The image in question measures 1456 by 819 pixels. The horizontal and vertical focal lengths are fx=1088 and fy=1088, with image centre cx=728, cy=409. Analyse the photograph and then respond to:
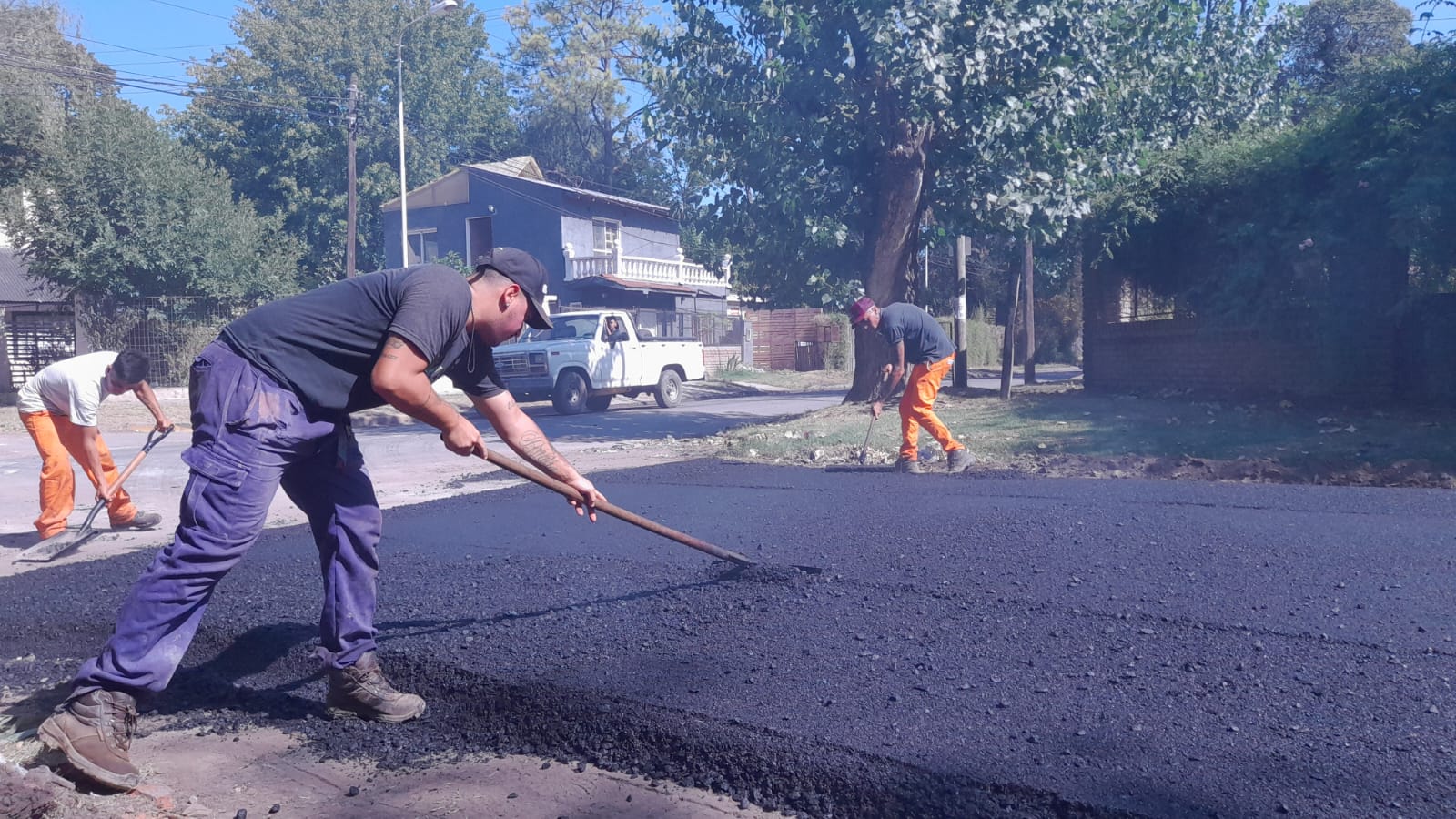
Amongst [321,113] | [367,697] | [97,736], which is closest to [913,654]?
[367,697]

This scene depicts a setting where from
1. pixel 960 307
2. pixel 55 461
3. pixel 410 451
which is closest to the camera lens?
pixel 55 461

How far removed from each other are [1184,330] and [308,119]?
102 feet

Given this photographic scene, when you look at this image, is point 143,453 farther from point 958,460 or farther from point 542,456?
point 958,460

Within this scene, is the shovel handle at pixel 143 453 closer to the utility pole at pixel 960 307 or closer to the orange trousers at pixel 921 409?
the orange trousers at pixel 921 409

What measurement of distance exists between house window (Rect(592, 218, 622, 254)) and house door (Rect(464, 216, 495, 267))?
3.25 meters

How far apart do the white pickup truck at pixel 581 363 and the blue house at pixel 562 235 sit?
1162 centimetres

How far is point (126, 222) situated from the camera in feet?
70.3

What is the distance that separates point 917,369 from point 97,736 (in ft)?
23.0

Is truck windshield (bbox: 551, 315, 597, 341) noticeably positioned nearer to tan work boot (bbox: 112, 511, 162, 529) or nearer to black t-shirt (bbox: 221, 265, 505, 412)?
tan work boot (bbox: 112, 511, 162, 529)

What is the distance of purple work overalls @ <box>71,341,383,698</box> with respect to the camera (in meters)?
2.98

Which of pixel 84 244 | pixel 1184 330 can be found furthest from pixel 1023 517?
pixel 84 244

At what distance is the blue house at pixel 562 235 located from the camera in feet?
105

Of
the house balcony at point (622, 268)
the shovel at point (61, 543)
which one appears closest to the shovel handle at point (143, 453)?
the shovel at point (61, 543)

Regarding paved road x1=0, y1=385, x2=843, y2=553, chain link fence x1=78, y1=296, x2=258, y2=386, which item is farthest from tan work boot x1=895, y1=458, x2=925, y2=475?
chain link fence x1=78, y1=296, x2=258, y2=386
